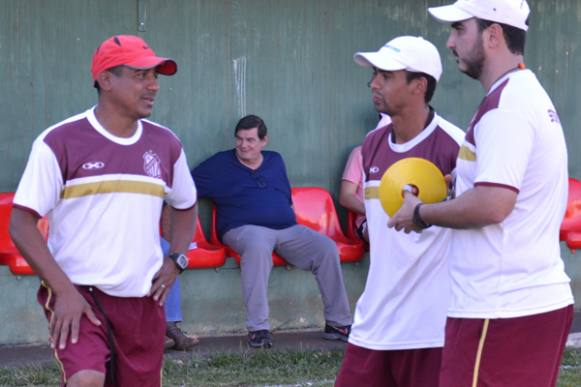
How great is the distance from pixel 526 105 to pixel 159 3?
18.6 ft

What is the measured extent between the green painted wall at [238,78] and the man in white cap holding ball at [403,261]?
4.08 metres

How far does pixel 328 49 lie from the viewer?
10047 mm

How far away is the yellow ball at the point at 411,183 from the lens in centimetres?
469

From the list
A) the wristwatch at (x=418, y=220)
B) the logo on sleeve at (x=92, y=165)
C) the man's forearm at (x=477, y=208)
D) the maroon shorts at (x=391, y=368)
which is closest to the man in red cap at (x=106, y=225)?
the logo on sleeve at (x=92, y=165)

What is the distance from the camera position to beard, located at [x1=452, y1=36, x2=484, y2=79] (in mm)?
4375

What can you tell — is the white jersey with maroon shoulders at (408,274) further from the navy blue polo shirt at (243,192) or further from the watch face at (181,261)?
the navy blue polo shirt at (243,192)

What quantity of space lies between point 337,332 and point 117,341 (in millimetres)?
4085

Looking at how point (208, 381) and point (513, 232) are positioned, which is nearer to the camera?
point (513, 232)

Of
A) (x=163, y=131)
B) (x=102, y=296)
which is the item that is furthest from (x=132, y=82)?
(x=102, y=296)

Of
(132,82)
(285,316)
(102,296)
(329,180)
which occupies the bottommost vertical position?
(285,316)

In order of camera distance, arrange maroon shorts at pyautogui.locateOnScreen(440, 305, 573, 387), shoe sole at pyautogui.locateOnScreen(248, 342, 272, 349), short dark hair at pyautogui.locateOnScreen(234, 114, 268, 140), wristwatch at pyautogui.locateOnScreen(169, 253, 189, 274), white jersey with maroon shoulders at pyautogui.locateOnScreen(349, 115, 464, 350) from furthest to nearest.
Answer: short dark hair at pyautogui.locateOnScreen(234, 114, 268, 140) < shoe sole at pyautogui.locateOnScreen(248, 342, 272, 349) < wristwatch at pyautogui.locateOnScreen(169, 253, 189, 274) < white jersey with maroon shoulders at pyautogui.locateOnScreen(349, 115, 464, 350) < maroon shorts at pyautogui.locateOnScreen(440, 305, 573, 387)

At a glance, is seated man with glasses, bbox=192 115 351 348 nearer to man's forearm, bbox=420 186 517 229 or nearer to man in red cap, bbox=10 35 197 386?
man in red cap, bbox=10 35 197 386

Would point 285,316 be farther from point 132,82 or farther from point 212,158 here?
point 132,82

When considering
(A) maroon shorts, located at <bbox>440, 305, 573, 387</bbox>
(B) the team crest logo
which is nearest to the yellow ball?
(A) maroon shorts, located at <bbox>440, 305, 573, 387</bbox>
